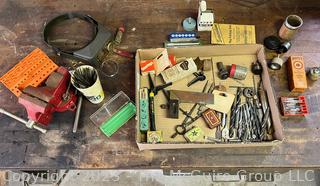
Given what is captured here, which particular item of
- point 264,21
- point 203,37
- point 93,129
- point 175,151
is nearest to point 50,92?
point 93,129

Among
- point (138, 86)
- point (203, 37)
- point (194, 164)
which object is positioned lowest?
point (194, 164)

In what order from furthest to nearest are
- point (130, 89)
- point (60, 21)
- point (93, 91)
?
point (60, 21) < point (130, 89) < point (93, 91)

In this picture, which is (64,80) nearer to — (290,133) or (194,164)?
(194,164)

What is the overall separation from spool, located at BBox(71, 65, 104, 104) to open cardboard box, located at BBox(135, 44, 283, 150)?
0.42 ft

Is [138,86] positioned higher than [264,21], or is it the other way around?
[264,21]

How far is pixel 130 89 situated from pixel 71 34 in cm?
33

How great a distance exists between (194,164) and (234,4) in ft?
2.13

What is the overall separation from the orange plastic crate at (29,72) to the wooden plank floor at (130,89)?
0.11ft

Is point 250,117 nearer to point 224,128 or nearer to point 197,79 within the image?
point 224,128

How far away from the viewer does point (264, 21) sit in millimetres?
1218

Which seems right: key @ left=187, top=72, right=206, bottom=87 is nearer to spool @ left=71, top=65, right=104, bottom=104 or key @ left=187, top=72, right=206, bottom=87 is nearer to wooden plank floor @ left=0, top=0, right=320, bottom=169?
wooden plank floor @ left=0, top=0, right=320, bottom=169

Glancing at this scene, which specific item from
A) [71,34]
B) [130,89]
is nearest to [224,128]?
[130,89]

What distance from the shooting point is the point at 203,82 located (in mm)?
1124

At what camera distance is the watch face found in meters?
1.19
